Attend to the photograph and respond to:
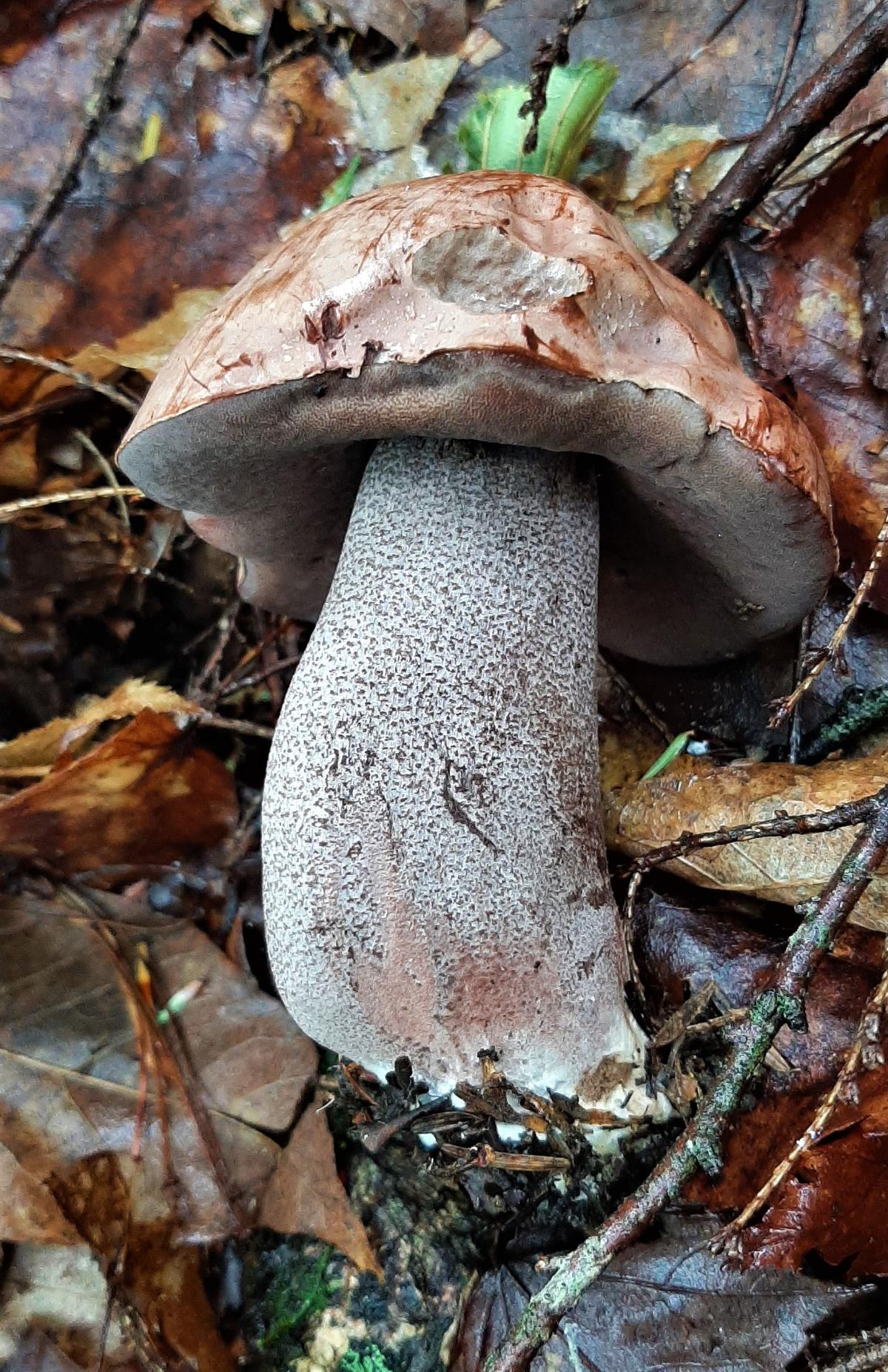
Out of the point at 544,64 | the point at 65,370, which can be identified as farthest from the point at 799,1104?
the point at 65,370

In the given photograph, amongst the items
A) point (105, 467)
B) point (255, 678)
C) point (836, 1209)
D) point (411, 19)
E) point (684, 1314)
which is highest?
point (411, 19)

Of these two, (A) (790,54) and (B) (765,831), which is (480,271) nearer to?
(B) (765,831)

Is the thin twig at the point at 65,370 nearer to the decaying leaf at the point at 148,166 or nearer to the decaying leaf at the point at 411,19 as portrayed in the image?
the decaying leaf at the point at 148,166

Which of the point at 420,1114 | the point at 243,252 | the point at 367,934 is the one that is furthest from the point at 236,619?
the point at 420,1114

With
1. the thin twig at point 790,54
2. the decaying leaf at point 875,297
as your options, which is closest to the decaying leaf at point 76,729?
the decaying leaf at point 875,297

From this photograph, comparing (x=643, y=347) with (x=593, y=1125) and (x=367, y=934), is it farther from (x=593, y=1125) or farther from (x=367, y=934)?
(x=593, y=1125)

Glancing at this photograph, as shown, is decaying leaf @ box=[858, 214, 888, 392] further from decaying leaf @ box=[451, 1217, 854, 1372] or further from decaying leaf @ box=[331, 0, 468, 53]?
decaying leaf @ box=[451, 1217, 854, 1372]
